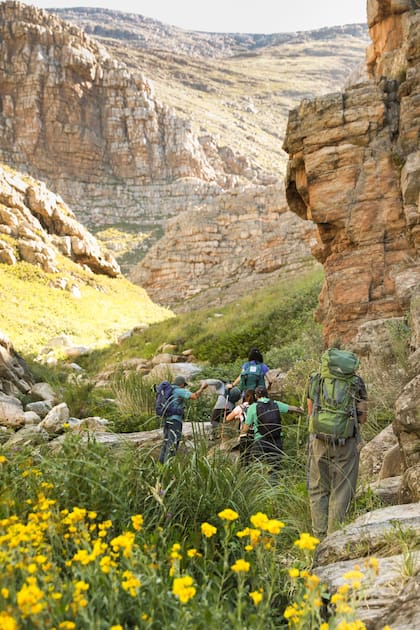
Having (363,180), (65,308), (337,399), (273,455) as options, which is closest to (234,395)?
(273,455)

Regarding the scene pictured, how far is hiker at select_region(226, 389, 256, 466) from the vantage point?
5.71 m

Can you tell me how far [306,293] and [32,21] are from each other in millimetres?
74493

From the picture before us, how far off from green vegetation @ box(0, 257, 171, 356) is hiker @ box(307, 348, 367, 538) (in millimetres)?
15858

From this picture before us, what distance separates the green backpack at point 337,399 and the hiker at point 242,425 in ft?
3.32

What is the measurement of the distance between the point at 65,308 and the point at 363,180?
16970 millimetres

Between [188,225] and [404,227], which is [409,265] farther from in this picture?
[188,225]

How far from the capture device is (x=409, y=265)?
10.8 meters

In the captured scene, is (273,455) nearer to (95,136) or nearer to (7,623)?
(7,623)

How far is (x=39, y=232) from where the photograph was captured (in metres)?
27.8

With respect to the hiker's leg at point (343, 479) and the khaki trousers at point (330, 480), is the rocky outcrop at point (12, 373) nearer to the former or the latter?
the khaki trousers at point (330, 480)

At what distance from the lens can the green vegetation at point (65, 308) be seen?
21.7 meters

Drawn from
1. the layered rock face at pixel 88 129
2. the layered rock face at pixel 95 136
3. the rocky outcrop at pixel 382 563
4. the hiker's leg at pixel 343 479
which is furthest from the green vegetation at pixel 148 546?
the layered rock face at pixel 88 129

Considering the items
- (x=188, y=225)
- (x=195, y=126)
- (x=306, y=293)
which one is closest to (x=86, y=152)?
(x=195, y=126)

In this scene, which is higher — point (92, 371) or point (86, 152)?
point (86, 152)
